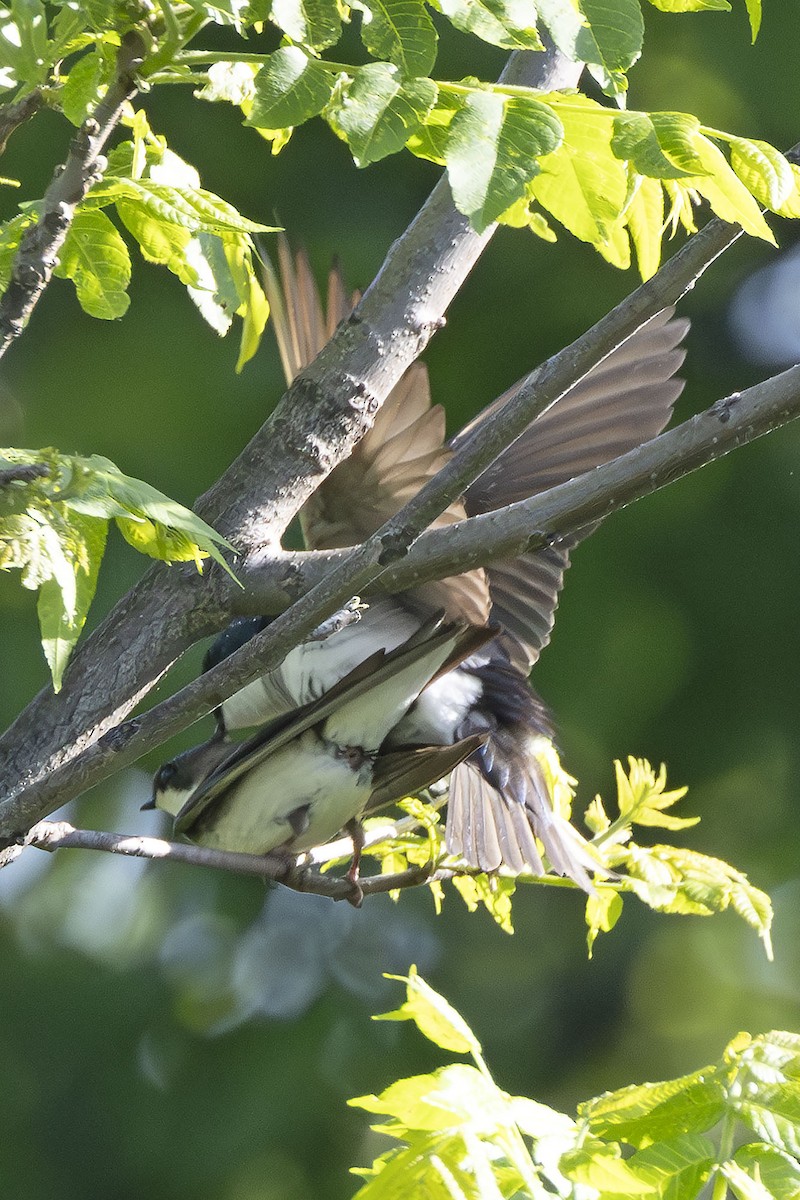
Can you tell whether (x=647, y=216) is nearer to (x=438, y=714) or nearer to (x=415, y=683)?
(x=415, y=683)

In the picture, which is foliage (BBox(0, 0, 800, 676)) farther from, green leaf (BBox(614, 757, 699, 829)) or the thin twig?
green leaf (BBox(614, 757, 699, 829))

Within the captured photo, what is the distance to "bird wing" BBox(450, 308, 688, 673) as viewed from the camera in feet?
5.38

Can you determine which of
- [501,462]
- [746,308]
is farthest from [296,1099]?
[746,308]

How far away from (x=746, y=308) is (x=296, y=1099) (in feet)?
7.03

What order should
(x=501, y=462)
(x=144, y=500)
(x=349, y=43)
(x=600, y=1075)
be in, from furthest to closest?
(x=600, y=1075), (x=349, y=43), (x=501, y=462), (x=144, y=500)

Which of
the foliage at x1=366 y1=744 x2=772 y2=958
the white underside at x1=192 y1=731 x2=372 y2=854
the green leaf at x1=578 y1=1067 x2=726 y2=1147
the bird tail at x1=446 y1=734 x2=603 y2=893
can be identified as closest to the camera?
the green leaf at x1=578 y1=1067 x2=726 y2=1147

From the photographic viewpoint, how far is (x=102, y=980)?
10.3ft

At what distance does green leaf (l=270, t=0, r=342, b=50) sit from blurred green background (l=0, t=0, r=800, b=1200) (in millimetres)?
2094

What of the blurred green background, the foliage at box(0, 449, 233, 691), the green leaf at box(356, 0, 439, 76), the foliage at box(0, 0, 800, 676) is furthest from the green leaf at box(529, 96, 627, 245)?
the blurred green background


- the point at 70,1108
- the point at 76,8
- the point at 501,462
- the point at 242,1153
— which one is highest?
the point at 76,8

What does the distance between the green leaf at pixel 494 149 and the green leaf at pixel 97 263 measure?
1.19 feet

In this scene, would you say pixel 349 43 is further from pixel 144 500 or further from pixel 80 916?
pixel 144 500

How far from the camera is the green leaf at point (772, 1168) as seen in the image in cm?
83

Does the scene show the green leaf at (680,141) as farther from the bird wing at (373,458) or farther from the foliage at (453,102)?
the bird wing at (373,458)
